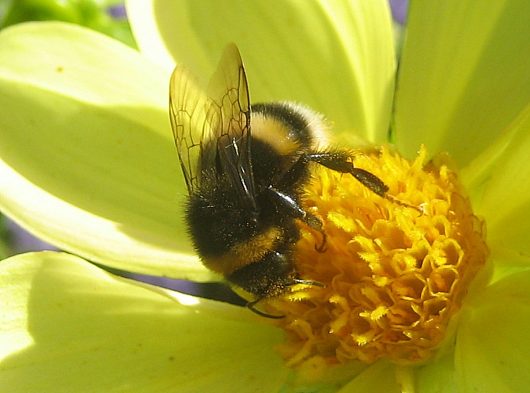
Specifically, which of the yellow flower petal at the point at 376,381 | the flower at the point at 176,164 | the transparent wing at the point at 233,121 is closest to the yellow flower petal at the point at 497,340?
the flower at the point at 176,164

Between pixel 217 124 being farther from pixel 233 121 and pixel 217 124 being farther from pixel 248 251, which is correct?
pixel 248 251

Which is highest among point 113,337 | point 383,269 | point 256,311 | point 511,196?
point 511,196

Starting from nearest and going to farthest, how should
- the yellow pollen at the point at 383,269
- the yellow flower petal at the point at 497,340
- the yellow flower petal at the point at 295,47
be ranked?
the yellow flower petal at the point at 497,340 < the yellow pollen at the point at 383,269 < the yellow flower petal at the point at 295,47

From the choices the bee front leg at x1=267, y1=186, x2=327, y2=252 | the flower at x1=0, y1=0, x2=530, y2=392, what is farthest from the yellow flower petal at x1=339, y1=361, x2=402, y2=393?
the bee front leg at x1=267, y1=186, x2=327, y2=252

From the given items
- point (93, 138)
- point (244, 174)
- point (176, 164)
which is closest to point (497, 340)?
point (244, 174)

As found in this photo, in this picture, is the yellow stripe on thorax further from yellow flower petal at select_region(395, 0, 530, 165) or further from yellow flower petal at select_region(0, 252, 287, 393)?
yellow flower petal at select_region(395, 0, 530, 165)

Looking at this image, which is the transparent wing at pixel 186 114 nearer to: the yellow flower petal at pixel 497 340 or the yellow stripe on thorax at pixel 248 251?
the yellow stripe on thorax at pixel 248 251

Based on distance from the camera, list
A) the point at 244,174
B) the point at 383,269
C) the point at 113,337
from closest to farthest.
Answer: the point at 244,174 → the point at 383,269 → the point at 113,337
